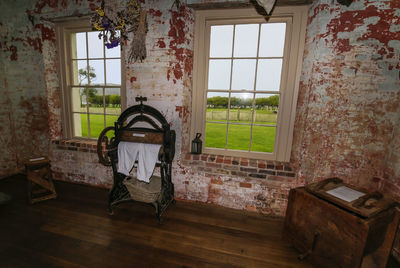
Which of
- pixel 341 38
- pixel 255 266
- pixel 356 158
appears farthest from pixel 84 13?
pixel 356 158

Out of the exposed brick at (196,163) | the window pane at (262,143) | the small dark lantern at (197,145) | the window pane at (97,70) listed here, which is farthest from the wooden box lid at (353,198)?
the window pane at (262,143)

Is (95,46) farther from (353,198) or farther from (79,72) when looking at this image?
(353,198)

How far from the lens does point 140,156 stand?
1995mm

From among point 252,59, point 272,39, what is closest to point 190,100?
point 252,59

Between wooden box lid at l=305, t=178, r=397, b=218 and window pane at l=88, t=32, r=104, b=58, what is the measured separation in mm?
3226

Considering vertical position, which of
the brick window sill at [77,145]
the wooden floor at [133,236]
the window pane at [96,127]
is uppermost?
the brick window sill at [77,145]

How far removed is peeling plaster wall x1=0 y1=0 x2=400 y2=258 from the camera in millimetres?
1747

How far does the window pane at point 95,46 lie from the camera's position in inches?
104

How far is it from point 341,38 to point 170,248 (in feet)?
8.87

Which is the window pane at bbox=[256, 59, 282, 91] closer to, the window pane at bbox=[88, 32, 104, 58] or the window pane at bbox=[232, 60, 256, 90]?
the window pane at bbox=[232, 60, 256, 90]

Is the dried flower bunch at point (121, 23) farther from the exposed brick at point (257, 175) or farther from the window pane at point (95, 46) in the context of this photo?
the exposed brick at point (257, 175)

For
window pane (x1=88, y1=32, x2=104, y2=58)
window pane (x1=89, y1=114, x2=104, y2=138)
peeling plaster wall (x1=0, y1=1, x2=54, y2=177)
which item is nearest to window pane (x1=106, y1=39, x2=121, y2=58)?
window pane (x1=88, y1=32, x2=104, y2=58)

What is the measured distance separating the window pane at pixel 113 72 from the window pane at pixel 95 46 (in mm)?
191

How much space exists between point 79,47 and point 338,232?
3.91 metres
